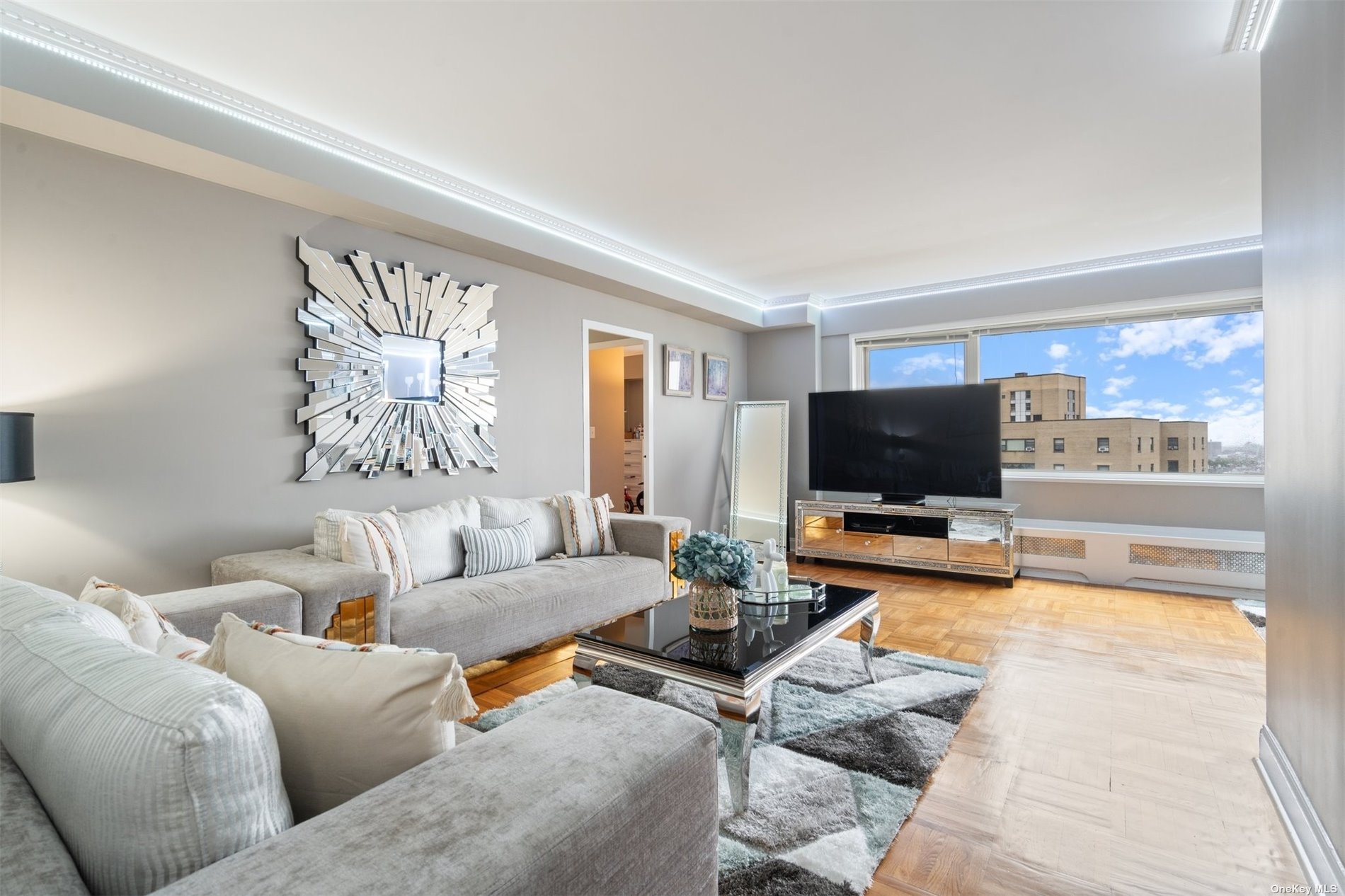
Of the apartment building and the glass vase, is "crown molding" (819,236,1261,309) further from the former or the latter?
the glass vase

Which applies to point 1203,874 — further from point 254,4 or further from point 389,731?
point 254,4

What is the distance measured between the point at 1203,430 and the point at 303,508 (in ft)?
20.1

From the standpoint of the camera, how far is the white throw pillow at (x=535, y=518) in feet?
12.3

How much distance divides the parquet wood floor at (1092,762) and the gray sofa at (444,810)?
956mm

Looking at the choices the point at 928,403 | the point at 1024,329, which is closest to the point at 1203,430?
the point at 1024,329

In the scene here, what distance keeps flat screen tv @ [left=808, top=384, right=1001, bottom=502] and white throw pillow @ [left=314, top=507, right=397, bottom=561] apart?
417 cm

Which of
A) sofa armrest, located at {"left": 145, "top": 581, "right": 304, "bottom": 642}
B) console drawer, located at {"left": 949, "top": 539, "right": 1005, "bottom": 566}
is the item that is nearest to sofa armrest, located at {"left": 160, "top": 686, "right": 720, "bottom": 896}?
sofa armrest, located at {"left": 145, "top": 581, "right": 304, "bottom": 642}

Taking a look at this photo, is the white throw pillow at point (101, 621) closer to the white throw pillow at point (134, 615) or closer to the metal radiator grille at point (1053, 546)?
the white throw pillow at point (134, 615)

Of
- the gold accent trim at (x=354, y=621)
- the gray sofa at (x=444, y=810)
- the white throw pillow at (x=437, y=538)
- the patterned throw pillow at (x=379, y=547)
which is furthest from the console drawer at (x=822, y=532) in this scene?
the gray sofa at (x=444, y=810)

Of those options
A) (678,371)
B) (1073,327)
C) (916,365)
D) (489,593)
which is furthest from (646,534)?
(1073,327)

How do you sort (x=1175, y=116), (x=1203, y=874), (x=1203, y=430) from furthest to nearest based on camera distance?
(x=1203, y=430) < (x=1175, y=116) < (x=1203, y=874)

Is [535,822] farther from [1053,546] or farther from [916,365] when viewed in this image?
[916,365]

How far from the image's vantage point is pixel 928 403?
17.9 feet

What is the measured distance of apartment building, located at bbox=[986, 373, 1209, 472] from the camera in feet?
16.8
